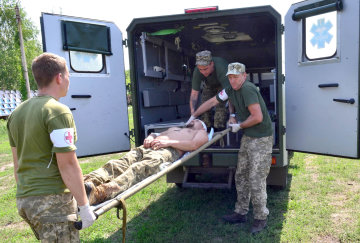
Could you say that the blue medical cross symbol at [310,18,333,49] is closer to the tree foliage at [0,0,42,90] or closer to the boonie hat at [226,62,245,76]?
the boonie hat at [226,62,245,76]

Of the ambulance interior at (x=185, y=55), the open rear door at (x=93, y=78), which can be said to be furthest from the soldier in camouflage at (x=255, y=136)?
the open rear door at (x=93, y=78)

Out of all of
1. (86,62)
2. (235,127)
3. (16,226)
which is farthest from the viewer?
(86,62)

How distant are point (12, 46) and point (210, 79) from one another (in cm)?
3330

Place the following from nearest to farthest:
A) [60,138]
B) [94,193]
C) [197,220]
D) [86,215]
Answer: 1. [60,138]
2. [86,215]
3. [94,193]
4. [197,220]

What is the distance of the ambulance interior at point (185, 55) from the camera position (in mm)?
4789

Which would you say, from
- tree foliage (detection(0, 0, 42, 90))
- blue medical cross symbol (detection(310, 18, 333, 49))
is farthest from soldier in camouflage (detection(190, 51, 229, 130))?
tree foliage (detection(0, 0, 42, 90))

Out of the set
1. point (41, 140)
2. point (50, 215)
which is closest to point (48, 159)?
point (41, 140)

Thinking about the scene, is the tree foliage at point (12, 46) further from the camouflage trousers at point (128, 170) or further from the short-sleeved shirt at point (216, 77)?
the camouflage trousers at point (128, 170)

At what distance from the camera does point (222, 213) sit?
4219 millimetres

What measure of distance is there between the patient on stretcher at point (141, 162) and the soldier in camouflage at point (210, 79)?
921mm

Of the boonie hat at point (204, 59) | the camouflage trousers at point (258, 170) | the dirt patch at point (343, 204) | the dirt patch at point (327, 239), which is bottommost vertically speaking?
the dirt patch at point (327, 239)

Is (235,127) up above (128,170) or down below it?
above

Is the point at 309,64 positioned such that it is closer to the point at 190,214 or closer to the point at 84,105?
the point at 190,214

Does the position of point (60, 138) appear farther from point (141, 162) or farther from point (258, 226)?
point (258, 226)
